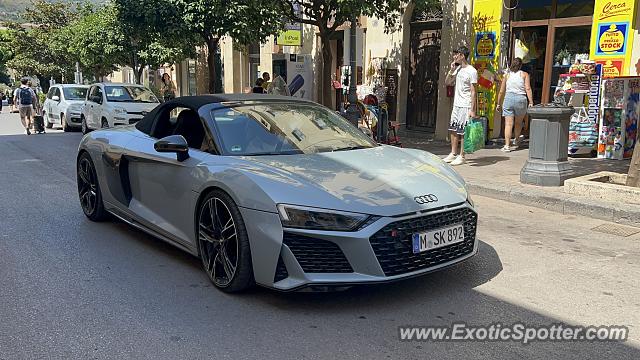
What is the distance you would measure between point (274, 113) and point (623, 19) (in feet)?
27.0

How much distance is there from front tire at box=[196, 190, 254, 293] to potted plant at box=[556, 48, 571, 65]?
10057 millimetres

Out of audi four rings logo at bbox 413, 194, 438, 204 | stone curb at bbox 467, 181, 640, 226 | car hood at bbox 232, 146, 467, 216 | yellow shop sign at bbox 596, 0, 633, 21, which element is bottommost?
stone curb at bbox 467, 181, 640, 226

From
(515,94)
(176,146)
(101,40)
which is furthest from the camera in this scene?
(101,40)

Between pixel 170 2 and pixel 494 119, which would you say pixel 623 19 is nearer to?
pixel 494 119

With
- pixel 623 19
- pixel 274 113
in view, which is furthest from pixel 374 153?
pixel 623 19

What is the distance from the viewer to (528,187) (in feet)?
25.4

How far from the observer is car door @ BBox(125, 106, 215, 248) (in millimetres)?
4512

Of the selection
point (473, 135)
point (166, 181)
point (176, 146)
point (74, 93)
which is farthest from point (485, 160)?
point (74, 93)

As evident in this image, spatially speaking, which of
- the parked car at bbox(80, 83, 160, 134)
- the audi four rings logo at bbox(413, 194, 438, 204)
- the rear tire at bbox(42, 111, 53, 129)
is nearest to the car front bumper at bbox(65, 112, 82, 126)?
the parked car at bbox(80, 83, 160, 134)

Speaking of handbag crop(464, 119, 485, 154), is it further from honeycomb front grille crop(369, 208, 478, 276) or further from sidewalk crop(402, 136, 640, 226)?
honeycomb front grille crop(369, 208, 478, 276)

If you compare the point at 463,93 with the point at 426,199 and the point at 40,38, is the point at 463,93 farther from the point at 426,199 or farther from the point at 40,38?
the point at 40,38

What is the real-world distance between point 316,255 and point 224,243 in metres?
0.84

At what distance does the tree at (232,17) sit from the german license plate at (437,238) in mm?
8471

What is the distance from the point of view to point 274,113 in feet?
16.4
